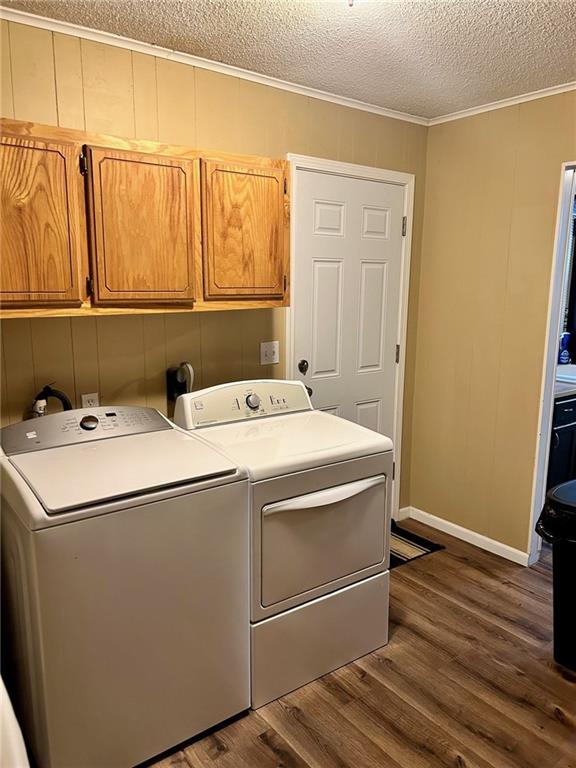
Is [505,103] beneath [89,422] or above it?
above

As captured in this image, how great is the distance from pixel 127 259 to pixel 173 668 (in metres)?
1.41

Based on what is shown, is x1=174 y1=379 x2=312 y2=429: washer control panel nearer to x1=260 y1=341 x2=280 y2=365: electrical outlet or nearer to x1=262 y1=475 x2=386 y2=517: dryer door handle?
x1=260 y1=341 x2=280 y2=365: electrical outlet

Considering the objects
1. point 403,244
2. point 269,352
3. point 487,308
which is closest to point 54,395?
point 269,352

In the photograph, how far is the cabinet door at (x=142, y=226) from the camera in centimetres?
199

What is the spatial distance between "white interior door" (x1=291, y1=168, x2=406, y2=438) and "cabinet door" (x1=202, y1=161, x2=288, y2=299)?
1.55ft

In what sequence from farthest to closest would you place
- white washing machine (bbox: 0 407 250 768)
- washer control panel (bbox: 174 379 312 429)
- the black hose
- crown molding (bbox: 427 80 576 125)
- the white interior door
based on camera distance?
the white interior door < crown molding (bbox: 427 80 576 125) < washer control panel (bbox: 174 379 312 429) < the black hose < white washing machine (bbox: 0 407 250 768)

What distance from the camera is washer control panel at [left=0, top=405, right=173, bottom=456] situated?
6.47ft

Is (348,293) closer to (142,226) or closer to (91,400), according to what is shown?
(142,226)

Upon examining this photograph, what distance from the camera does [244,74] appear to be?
257cm

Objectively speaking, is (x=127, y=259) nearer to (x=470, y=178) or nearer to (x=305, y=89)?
(x=305, y=89)

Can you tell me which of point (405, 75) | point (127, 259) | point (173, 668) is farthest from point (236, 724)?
point (405, 75)

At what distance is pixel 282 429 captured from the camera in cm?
238

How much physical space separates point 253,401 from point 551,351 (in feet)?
5.25

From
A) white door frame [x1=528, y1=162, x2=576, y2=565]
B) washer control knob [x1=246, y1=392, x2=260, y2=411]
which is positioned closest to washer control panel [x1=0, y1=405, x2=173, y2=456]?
washer control knob [x1=246, y1=392, x2=260, y2=411]
